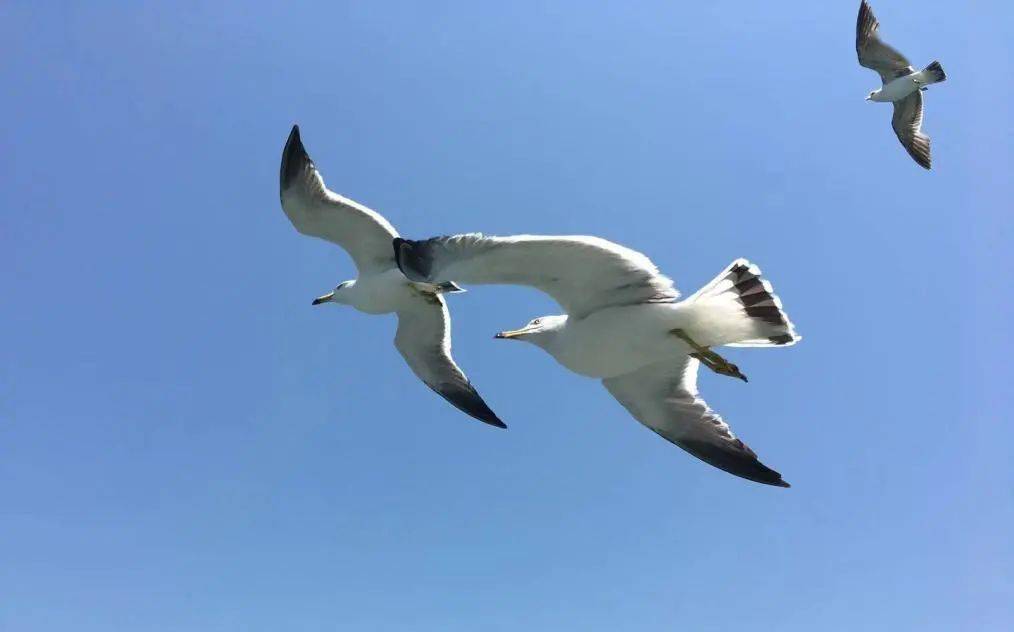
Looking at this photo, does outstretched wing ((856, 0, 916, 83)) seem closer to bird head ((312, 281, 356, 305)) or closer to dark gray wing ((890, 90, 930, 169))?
dark gray wing ((890, 90, 930, 169))

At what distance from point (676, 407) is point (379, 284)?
4584 millimetres

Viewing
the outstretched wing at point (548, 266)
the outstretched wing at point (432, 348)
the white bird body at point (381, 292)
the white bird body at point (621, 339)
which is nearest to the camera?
the outstretched wing at point (548, 266)

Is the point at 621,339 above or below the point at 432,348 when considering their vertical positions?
below

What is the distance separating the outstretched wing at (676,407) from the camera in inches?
285

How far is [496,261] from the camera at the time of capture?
18.7 feet

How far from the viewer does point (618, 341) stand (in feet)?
21.1

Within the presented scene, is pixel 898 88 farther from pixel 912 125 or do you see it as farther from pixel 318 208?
pixel 318 208

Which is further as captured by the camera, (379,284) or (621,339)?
(379,284)

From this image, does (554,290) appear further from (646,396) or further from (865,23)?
(865,23)

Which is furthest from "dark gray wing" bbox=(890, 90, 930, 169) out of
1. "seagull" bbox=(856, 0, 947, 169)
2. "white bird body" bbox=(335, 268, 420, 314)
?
"white bird body" bbox=(335, 268, 420, 314)

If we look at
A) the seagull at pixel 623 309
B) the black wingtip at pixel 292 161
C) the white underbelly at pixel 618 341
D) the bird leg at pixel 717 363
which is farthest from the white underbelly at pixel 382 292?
the bird leg at pixel 717 363

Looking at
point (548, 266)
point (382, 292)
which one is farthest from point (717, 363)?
point (382, 292)

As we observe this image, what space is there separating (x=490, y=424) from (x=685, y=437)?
3344 mm

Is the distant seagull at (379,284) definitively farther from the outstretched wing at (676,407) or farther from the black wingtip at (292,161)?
the outstretched wing at (676,407)
